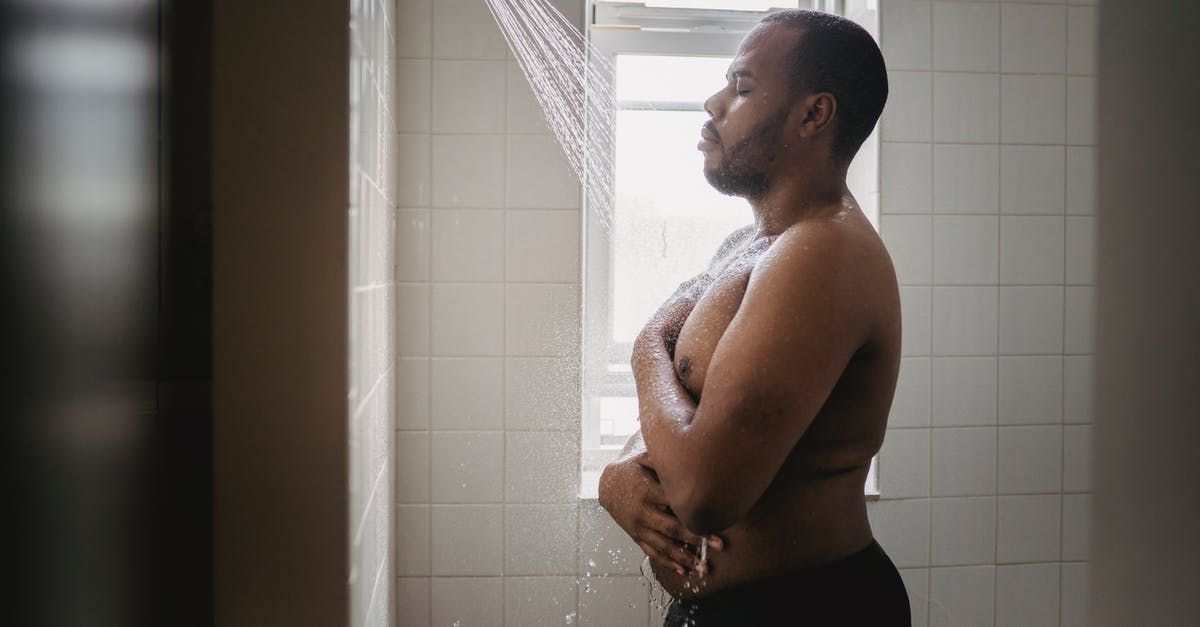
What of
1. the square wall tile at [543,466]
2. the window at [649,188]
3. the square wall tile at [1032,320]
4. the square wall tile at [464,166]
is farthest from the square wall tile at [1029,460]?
the square wall tile at [464,166]

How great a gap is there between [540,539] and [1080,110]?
Result: 1.23 metres

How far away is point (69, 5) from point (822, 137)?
62 centimetres

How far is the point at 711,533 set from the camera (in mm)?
732

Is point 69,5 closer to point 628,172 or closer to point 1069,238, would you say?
point 628,172

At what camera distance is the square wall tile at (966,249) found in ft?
4.69

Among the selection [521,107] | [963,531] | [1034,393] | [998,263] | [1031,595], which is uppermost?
[521,107]

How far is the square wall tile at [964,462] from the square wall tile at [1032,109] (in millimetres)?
538

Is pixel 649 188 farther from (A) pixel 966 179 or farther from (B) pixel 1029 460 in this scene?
(B) pixel 1029 460

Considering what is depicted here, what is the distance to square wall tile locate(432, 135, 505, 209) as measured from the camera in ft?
4.34

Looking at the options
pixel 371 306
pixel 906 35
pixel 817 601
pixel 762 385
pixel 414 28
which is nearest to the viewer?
pixel 762 385

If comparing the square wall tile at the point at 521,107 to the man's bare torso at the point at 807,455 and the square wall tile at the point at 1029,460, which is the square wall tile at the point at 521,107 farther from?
the square wall tile at the point at 1029,460

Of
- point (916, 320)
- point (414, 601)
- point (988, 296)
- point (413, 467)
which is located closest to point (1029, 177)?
point (988, 296)

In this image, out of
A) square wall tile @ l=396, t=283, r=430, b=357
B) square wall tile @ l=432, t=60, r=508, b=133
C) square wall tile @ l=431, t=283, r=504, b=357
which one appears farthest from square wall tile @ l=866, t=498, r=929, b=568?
square wall tile @ l=432, t=60, r=508, b=133

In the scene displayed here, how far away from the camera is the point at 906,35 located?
140 cm
